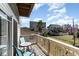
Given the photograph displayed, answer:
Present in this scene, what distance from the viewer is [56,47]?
507 centimetres

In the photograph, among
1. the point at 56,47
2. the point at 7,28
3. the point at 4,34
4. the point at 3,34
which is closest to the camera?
the point at 3,34

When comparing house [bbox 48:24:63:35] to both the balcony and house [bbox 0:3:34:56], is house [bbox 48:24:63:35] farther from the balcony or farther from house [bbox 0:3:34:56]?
house [bbox 0:3:34:56]

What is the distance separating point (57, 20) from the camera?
4.94m

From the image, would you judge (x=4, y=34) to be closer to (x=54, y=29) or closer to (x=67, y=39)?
(x=54, y=29)

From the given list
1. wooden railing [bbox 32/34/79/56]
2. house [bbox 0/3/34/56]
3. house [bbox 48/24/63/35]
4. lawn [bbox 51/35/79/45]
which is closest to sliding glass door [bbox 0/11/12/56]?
house [bbox 0/3/34/56]

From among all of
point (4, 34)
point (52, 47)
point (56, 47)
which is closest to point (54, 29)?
point (56, 47)

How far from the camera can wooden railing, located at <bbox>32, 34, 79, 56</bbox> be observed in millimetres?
3899

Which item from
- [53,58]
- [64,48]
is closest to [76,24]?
[64,48]

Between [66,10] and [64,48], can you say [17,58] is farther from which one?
[66,10]

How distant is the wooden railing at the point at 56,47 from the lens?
3.90m

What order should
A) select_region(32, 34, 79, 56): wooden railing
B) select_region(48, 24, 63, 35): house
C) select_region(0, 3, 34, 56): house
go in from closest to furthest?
1. select_region(0, 3, 34, 56): house
2. select_region(32, 34, 79, 56): wooden railing
3. select_region(48, 24, 63, 35): house

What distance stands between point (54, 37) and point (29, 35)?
110 centimetres

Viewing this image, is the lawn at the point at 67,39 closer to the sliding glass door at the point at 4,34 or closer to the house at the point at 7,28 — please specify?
the house at the point at 7,28

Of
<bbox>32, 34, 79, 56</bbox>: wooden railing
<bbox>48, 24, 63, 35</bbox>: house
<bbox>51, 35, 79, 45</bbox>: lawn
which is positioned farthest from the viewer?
<bbox>48, 24, 63, 35</bbox>: house
